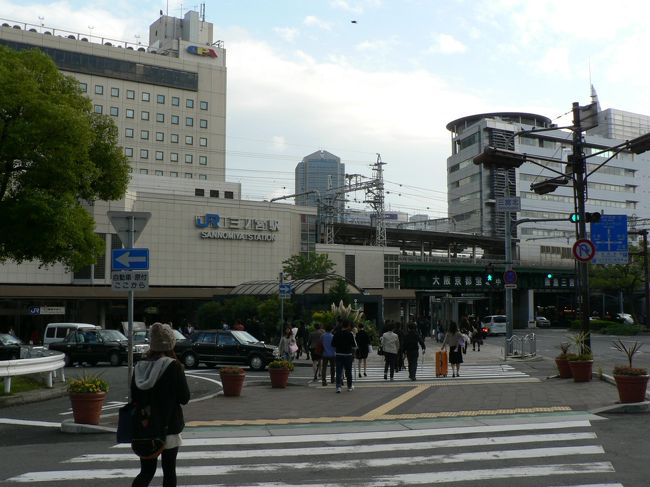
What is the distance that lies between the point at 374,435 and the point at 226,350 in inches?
654

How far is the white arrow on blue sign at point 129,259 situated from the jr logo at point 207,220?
49113 mm

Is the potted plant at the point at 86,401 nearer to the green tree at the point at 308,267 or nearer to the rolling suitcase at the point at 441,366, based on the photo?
the rolling suitcase at the point at 441,366

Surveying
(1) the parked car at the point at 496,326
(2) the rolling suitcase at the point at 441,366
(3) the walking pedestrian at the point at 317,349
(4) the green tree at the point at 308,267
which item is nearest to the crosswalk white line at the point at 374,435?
(3) the walking pedestrian at the point at 317,349

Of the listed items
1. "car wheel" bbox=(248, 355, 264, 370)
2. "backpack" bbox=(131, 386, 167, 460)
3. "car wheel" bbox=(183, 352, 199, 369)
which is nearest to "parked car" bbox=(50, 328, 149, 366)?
"car wheel" bbox=(183, 352, 199, 369)

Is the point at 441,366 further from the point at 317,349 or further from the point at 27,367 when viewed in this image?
the point at 27,367

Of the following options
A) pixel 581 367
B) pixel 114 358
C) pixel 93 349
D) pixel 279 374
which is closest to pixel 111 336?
pixel 93 349

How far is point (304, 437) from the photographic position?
10.9m

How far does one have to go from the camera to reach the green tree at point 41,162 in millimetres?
17297

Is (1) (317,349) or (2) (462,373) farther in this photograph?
(2) (462,373)

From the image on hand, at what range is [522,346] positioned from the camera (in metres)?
31.4

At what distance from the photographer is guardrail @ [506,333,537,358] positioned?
104ft

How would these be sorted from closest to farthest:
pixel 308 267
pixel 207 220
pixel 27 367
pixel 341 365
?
1. pixel 27 367
2. pixel 341 365
3. pixel 308 267
4. pixel 207 220

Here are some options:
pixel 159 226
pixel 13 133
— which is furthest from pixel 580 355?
pixel 159 226

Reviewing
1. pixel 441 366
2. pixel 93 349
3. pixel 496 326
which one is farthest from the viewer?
pixel 496 326
